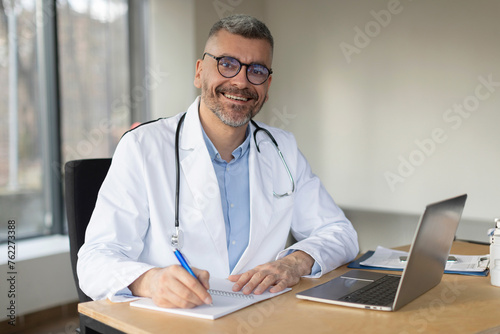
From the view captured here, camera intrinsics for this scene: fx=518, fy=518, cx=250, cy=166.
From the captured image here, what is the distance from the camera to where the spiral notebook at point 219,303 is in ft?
3.47

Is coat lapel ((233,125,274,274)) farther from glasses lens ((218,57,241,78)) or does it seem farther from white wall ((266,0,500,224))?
white wall ((266,0,500,224))

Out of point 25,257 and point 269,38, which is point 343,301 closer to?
point 269,38

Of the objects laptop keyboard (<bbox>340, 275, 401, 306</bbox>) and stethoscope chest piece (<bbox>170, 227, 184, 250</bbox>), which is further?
stethoscope chest piece (<bbox>170, 227, 184, 250</bbox>)

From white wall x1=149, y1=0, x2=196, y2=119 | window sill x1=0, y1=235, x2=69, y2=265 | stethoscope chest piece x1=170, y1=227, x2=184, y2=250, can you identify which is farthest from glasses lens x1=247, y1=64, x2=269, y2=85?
window sill x1=0, y1=235, x2=69, y2=265

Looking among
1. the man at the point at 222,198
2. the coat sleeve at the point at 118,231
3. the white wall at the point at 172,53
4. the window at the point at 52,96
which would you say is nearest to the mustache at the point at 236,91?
the man at the point at 222,198

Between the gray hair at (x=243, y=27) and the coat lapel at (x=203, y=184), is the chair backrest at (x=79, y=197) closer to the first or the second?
the coat lapel at (x=203, y=184)

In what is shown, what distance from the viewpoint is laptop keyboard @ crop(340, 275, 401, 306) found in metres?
1.13

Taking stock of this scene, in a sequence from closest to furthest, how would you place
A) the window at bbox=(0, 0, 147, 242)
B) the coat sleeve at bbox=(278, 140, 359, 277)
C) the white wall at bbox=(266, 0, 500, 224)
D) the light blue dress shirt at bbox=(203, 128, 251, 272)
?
the coat sleeve at bbox=(278, 140, 359, 277), the light blue dress shirt at bbox=(203, 128, 251, 272), the white wall at bbox=(266, 0, 500, 224), the window at bbox=(0, 0, 147, 242)

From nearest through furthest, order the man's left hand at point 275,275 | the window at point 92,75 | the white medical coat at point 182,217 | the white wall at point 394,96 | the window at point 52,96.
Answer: the man's left hand at point 275,275, the white medical coat at point 182,217, the white wall at point 394,96, the window at point 52,96, the window at point 92,75

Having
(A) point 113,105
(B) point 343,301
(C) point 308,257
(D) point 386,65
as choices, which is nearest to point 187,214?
(C) point 308,257

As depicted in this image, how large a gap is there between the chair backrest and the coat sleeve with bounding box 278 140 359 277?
0.60m

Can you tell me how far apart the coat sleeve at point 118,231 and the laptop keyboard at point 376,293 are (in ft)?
1.59

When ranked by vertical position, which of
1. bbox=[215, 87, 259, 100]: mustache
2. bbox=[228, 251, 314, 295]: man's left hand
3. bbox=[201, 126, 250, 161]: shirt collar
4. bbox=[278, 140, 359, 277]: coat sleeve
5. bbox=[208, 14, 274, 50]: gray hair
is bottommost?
bbox=[228, 251, 314, 295]: man's left hand

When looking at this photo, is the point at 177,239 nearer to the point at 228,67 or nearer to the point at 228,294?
the point at 228,294
